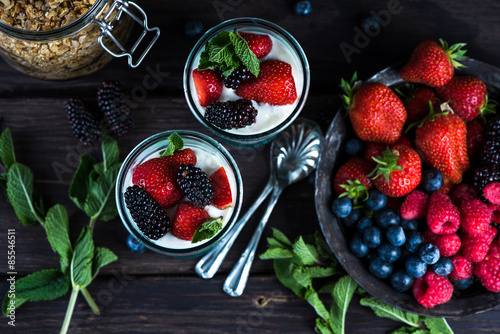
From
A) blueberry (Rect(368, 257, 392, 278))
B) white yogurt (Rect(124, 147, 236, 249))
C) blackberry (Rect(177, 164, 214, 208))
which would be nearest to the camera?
blackberry (Rect(177, 164, 214, 208))

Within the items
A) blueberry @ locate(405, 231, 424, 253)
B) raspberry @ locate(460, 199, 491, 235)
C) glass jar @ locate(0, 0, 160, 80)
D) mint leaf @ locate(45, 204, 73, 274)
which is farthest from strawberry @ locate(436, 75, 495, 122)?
mint leaf @ locate(45, 204, 73, 274)

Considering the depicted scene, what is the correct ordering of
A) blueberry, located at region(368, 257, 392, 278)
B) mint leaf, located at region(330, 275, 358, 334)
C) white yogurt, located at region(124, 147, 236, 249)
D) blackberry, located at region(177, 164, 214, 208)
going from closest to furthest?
blackberry, located at region(177, 164, 214, 208) → white yogurt, located at region(124, 147, 236, 249) → blueberry, located at region(368, 257, 392, 278) → mint leaf, located at region(330, 275, 358, 334)

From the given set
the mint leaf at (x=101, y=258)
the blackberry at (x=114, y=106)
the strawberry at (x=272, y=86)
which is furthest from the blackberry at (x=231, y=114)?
the mint leaf at (x=101, y=258)

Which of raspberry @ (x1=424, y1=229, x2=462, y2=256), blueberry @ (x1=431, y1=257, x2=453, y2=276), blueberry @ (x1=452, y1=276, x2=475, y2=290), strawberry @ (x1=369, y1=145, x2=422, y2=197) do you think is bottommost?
blueberry @ (x1=452, y1=276, x2=475, y2=290)

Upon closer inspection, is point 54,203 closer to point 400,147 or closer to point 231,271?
point 231,271

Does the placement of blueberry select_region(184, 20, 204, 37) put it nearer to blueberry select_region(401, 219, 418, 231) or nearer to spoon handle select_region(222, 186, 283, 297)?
spoon handle select_region(222, 186, 283, 297)

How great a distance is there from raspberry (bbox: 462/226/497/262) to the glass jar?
105cm

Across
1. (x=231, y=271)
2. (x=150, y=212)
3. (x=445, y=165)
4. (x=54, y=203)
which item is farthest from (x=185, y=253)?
(x=445, y=165)

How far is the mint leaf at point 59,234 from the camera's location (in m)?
1.40

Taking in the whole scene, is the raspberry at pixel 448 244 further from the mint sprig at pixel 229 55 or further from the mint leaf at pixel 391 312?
the mint sprig at pixel 229 55

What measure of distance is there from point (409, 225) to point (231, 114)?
0.60m

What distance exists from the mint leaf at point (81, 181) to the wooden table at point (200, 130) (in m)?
0.07

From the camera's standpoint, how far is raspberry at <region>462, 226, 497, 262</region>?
1.25m

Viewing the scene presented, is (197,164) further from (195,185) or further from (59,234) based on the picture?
(59,234)
